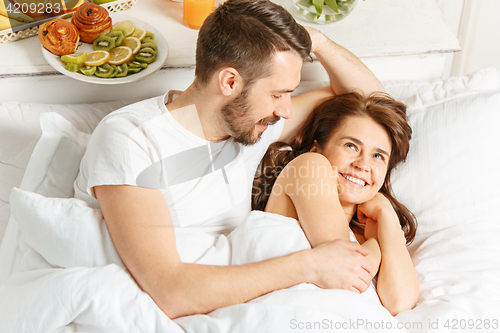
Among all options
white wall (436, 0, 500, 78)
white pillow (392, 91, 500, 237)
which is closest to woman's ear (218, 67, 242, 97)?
white pillow (392, 91, 500, 237)

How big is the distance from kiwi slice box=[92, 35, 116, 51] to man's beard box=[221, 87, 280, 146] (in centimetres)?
52

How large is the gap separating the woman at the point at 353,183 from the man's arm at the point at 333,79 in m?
0.04

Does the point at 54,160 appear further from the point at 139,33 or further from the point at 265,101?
the point at 265,101

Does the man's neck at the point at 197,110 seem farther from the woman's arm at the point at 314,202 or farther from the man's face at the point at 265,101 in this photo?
the woman's arm at the point at 314,202

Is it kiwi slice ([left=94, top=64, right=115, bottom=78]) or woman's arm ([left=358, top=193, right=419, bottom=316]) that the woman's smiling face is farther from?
kiwi slice ([left=94, top=64, right=115, bottom=78])

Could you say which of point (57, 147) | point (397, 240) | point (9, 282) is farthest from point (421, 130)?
point (9, 282)

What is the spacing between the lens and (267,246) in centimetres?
105

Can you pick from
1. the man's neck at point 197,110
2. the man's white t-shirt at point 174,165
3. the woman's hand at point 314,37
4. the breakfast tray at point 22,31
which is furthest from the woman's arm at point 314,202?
the breakfast tray at point 22,31

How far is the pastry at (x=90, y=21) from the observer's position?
141 cm

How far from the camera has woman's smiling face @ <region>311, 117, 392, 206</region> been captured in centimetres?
125

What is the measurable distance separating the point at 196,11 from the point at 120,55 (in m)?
0.33

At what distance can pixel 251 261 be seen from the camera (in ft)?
3.41

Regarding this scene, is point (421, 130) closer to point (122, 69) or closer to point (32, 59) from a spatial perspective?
point (122, 69)

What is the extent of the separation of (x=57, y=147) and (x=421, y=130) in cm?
111
